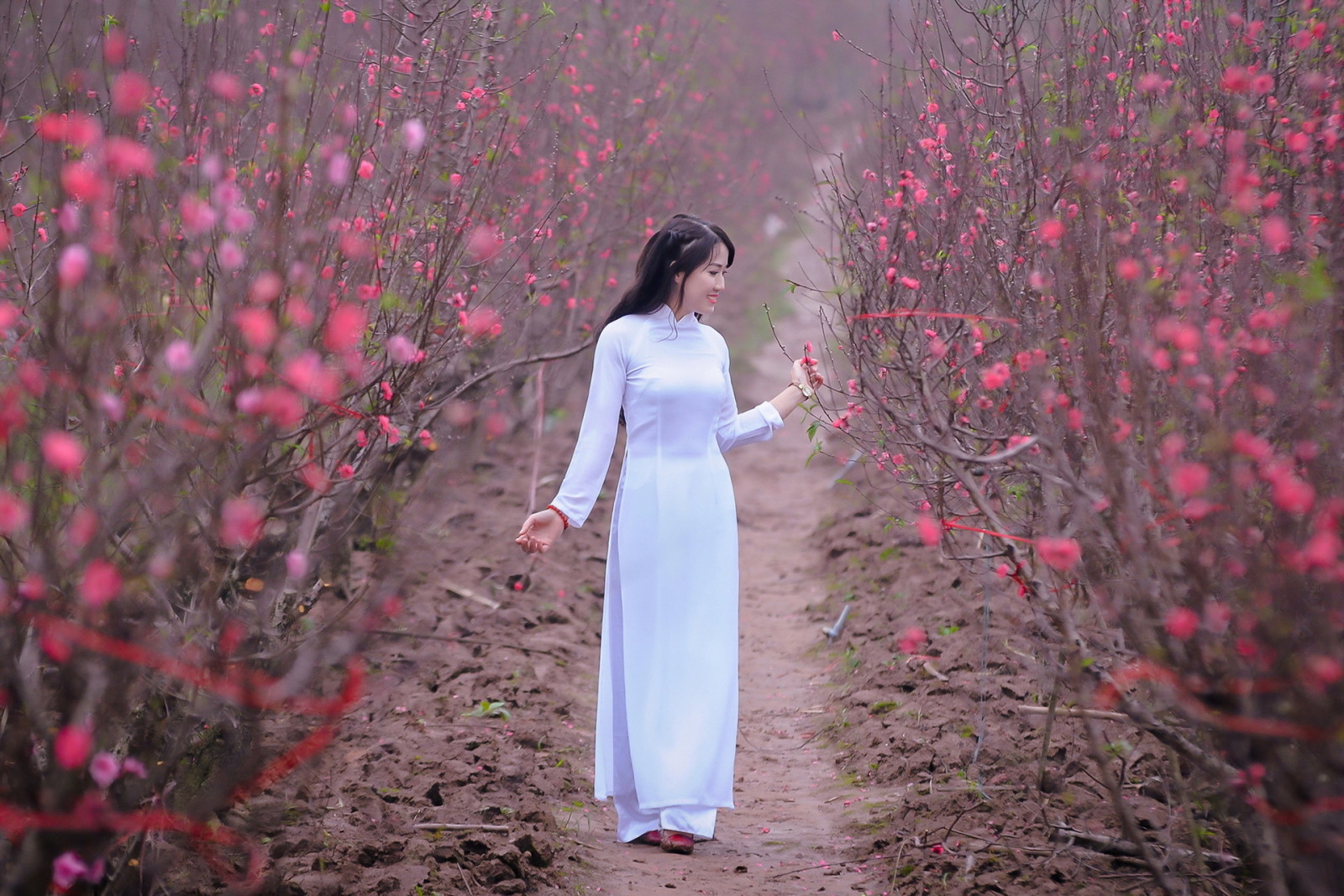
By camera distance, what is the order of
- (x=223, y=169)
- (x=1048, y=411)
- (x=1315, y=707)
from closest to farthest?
(x=1315, y=707) → (x=1048, y=411) → (x=223, y=169)

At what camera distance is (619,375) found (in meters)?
4.56

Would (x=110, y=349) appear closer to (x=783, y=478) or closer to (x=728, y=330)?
(x=783, y=478)

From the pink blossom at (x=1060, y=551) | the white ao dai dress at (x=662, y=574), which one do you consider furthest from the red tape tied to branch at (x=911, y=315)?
the pink blossom at (x=1060, y=551)

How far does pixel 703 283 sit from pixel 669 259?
0.53 ft

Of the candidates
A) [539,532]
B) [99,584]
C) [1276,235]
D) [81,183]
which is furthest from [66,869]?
[1276,235]

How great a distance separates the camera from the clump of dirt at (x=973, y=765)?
12.3 feet

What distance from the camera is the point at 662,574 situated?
4.50m

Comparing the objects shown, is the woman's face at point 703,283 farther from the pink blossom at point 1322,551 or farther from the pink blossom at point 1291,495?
the pink blossom at point 1322,551

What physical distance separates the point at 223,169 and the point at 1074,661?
279 cm

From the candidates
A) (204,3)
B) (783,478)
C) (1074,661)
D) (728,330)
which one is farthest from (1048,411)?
(728,330)

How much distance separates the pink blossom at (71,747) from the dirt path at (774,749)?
2306mm

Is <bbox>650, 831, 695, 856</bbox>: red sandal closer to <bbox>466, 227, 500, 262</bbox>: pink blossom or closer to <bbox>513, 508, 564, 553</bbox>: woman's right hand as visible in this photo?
<bbox>513, 508, 564, 553</bbox>: woman's right hand

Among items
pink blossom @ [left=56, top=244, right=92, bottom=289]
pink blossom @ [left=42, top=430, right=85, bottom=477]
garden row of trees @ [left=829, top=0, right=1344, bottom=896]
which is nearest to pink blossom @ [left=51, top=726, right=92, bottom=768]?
pink blossom @ [left=42, top=430, right=85, bottom=477]

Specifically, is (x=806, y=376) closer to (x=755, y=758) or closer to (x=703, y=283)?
(x=703, y=283)
